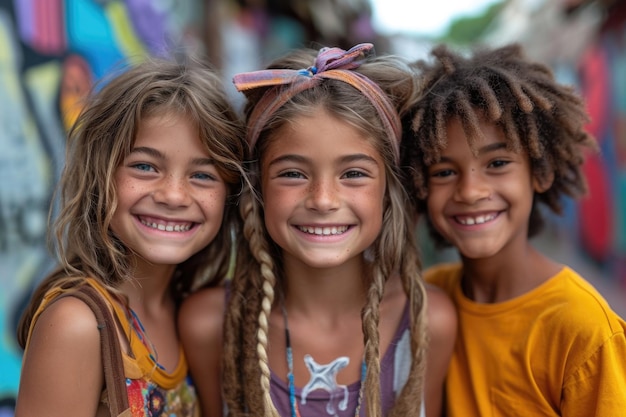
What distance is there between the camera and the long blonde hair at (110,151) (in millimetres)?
2061

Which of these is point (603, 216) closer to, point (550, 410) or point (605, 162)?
point (605, 162)

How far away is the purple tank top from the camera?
84.6 inches

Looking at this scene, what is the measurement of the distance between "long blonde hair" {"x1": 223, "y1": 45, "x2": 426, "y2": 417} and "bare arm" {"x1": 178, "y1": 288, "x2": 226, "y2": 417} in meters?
0.08

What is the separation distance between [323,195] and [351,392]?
0.72 meters

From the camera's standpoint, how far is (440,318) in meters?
2.25

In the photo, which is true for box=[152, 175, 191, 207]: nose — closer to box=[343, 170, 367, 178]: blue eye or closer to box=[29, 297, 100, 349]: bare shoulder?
box=[29, 297, 100, 349]: bare shoulder

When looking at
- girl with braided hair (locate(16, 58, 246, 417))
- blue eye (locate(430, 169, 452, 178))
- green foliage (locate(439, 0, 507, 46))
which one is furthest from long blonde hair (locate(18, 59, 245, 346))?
green foliage (locate(439, 0, 507, 46))

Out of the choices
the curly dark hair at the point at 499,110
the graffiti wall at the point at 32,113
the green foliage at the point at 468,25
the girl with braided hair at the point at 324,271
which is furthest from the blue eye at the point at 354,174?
the green foliage at the point at 468,25

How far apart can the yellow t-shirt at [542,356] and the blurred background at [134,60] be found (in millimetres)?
1077

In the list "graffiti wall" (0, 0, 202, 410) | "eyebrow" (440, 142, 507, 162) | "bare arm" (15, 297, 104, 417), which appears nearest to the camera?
"bare arm" (15, 297, 104, 417)

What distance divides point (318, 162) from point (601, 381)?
44.1 inches

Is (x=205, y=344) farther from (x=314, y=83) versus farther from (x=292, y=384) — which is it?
(x=314, y=83)

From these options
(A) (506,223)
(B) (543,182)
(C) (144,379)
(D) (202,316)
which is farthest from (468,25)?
(C) (144,379)

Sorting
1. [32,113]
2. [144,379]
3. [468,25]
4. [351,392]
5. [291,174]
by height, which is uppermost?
[468,25]
